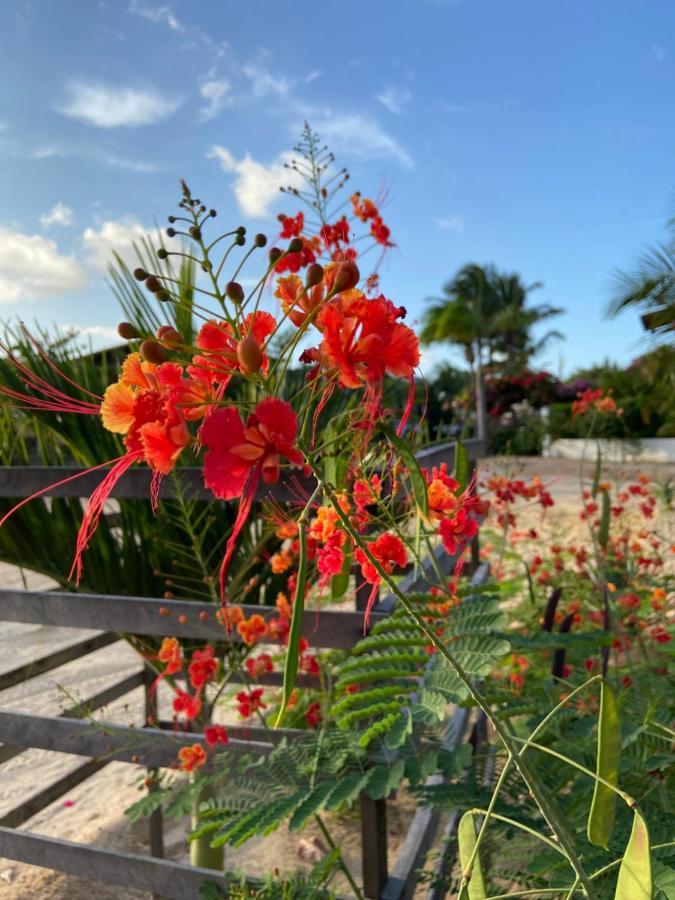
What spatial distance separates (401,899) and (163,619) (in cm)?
77

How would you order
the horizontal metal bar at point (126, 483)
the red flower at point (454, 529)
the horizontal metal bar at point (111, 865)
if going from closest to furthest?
the red flower at point (454, 529)
the horizontal metal bar at point (126, 483)
the horizontal metal bar at point (111, 865)

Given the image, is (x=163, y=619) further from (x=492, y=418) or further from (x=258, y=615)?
(x=492, y=418)

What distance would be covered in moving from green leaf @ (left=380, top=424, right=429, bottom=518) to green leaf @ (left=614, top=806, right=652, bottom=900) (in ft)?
0.88

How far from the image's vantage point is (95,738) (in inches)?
73.0

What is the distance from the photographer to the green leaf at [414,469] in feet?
1.78

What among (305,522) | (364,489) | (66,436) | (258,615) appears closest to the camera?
(305,522)

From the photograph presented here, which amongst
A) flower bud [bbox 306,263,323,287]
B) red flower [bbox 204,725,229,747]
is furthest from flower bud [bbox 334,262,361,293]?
red flower [bbox 204,725,229,747]

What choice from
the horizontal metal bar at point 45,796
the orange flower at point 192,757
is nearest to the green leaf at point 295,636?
the orange flower at point 192,757

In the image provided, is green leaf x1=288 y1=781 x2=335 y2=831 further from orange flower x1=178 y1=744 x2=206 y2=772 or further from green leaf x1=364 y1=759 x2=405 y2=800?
orange flower x1=178 y1=744 x2=206 y2=772

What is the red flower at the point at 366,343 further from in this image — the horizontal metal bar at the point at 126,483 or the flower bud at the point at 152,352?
the horizontal metal bar at the point at 126,483

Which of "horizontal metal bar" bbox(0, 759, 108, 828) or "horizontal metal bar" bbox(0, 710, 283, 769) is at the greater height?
"horizontal metal bar" bbox(0, 710, 283, 769)

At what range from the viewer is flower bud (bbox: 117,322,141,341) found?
64cm

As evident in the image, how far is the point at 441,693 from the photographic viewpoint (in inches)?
44.2

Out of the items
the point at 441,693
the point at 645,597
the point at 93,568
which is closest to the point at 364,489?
the point at 441,693
